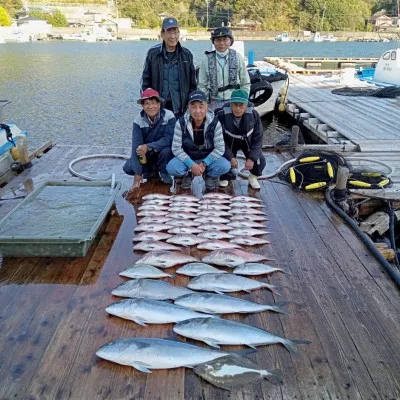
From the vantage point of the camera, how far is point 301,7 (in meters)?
95.3

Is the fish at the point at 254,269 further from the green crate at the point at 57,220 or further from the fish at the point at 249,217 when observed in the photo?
the green crate at the point at 57,220

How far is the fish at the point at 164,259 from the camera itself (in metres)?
3.22

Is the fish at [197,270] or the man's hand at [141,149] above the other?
the man's hand at [141,149]

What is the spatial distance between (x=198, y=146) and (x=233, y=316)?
258 centimetres

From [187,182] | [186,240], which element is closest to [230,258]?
[186,240]

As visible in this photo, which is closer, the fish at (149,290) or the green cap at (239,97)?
the fish at (149,290)

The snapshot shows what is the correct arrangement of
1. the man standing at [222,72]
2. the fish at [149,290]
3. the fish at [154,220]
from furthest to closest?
the man standing at [222,72] → the fish at [154,220] → the fish at [149,290]

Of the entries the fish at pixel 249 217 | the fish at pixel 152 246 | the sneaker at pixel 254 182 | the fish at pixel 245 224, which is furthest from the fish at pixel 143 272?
the sneaker at pixel 254 182

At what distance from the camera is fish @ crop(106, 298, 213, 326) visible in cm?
253

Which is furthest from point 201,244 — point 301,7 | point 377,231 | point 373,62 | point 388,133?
point 301,7

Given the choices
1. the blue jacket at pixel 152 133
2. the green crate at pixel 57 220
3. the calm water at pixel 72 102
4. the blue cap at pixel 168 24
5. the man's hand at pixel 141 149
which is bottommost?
the calm water at pixel 72 102

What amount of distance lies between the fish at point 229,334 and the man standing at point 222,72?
365cm

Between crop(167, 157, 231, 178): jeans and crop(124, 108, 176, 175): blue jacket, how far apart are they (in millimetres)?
303

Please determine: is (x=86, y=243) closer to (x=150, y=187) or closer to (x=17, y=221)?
(x=17, y=221)
